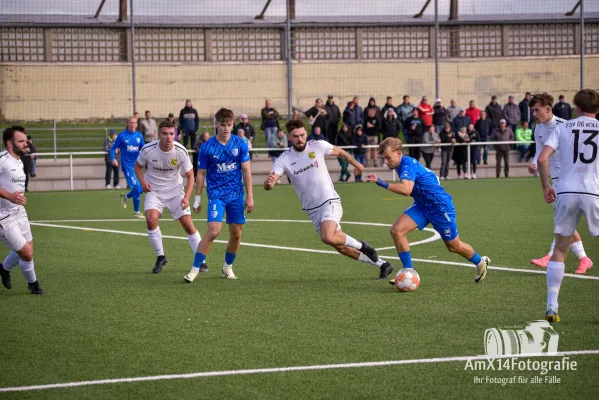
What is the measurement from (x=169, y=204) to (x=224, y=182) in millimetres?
1261

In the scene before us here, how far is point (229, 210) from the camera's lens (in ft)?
34.8

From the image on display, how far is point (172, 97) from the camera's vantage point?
33594 millimetres

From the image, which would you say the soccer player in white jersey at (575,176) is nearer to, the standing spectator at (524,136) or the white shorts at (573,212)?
the white shorts at (573,212)

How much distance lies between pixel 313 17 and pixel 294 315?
29.9 meters

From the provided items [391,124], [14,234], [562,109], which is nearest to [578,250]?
[14,234]

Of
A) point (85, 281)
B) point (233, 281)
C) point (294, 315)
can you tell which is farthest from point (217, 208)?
point (294, 315)

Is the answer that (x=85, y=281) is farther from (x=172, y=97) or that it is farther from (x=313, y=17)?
(x=313, y=17)

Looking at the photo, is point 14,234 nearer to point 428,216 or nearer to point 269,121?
point 428,216

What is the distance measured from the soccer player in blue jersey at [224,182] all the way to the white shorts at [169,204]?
2.85 ft

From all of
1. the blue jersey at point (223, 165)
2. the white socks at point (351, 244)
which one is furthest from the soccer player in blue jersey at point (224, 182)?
the white socks at point (351, 244)

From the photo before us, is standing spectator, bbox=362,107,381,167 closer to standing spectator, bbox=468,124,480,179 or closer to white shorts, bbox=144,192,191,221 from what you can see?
standing spectator, bbox=468,124,480,179

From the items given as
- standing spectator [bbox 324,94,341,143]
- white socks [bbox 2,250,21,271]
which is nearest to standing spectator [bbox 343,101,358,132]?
standing spectator [bbox 324,94,341,143]

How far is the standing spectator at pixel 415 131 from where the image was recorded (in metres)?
28.4

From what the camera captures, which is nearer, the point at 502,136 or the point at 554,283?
the point at 554,283
